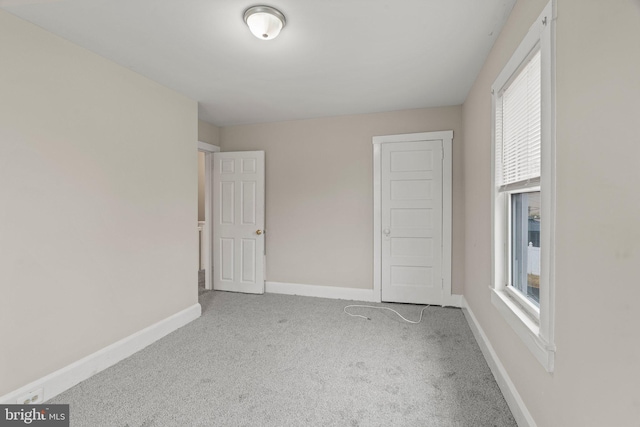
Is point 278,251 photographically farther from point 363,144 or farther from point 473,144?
point 473,144

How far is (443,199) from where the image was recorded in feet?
11.9

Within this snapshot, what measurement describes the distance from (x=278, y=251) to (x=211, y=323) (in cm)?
137

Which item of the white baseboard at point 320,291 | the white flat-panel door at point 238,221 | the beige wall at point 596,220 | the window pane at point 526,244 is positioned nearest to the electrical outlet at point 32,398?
the white flat-panel door at point 238,221

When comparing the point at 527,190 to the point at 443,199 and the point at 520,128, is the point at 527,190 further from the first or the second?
the point at 443,199

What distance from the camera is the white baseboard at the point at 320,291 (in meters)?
3.91

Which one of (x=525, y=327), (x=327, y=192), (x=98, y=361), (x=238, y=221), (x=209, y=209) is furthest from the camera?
(x=209, y=209)

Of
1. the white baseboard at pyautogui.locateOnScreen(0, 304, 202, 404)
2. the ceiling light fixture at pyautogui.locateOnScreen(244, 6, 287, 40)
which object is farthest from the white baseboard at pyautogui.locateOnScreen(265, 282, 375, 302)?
the ceiling light fixture at pyautogui.locateOnScreen(244, 6, 287, 40)

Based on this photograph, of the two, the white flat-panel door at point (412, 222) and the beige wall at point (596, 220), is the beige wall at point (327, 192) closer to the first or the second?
the white flat-panel door at point (412, 222)

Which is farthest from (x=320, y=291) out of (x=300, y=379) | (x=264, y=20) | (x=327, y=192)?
(x=264, y=20)

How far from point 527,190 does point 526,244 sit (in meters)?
0.37

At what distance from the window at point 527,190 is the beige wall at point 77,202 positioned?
2870mm

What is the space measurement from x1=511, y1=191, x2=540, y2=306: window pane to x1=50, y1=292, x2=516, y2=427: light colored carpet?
74cm

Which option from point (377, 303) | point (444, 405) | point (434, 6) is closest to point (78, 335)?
point (444, 405)

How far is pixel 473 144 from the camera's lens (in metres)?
2.93
